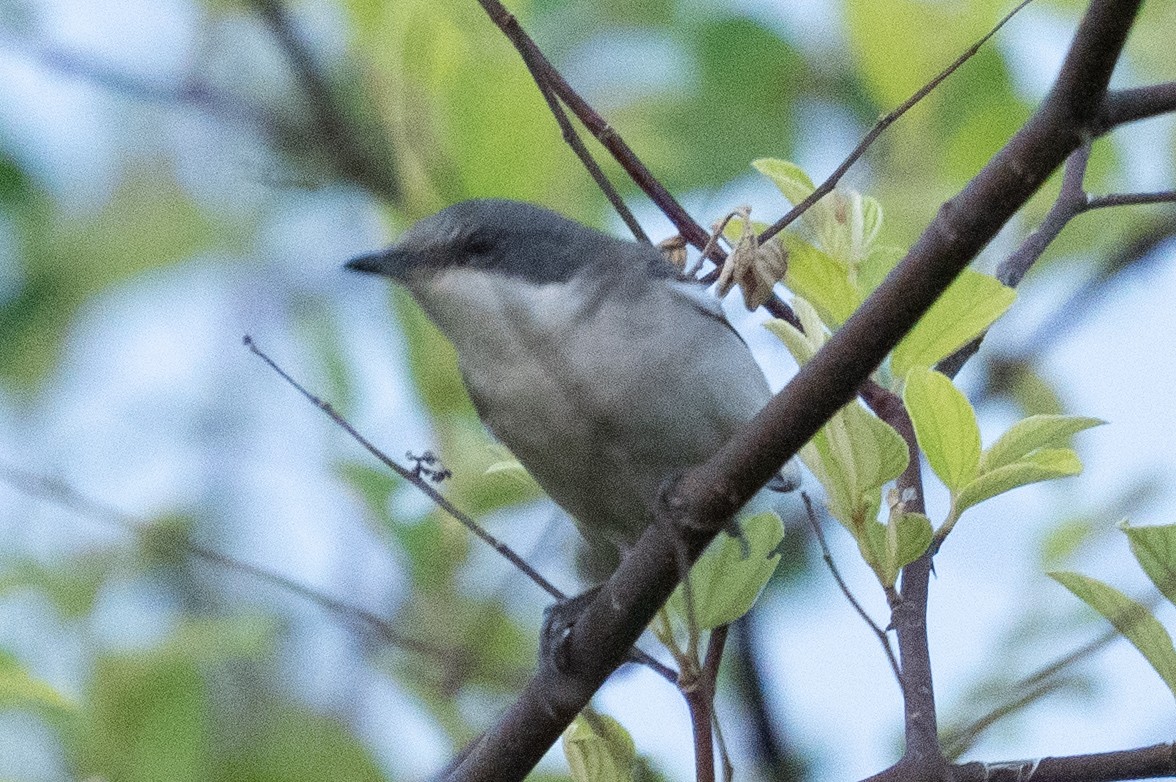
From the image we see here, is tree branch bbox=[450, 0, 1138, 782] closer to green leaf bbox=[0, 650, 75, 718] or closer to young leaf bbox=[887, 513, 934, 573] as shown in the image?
young leaf bbox=[887, 513, 934, 573]

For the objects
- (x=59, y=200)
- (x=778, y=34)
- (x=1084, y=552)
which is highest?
(x=59, y=200)

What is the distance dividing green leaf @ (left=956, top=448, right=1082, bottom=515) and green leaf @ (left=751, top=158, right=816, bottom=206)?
360 mm

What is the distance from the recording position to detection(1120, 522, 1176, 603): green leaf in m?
1.29

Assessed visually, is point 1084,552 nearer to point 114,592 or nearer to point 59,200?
point 114,592

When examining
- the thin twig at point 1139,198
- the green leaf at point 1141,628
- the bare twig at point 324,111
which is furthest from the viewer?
the bare twig at point 324,111

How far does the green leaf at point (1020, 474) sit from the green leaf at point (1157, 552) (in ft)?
0.41

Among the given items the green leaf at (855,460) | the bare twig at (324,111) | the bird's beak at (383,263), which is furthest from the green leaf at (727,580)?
the bare twig at (324,111)

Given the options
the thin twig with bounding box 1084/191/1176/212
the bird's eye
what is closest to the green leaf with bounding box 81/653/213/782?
the bird's eye

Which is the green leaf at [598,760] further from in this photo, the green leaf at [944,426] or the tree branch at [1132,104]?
the tree branch at [1132,104]

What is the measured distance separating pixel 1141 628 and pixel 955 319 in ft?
1.08

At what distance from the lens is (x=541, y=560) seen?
1.97m

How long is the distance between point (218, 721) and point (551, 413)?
0.85 m

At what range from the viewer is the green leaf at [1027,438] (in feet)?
4.60

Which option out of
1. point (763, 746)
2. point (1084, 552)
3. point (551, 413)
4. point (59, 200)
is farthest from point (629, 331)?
point (59, 200)
